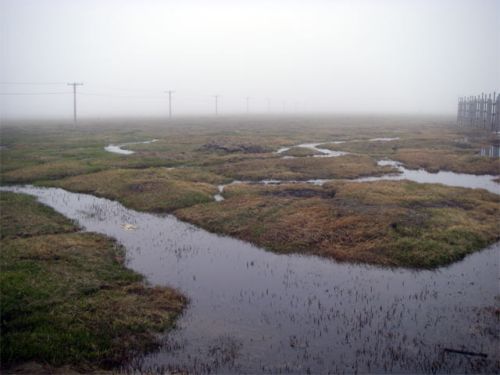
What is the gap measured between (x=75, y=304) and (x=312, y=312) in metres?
9.48

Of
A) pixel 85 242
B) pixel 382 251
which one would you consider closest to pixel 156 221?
pixel 85 242

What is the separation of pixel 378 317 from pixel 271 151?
52.3m

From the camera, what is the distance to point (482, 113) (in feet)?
363

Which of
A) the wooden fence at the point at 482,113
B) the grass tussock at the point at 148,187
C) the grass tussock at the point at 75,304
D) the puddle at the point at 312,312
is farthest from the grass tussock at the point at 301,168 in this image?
the wooden fence at the point at 482,113

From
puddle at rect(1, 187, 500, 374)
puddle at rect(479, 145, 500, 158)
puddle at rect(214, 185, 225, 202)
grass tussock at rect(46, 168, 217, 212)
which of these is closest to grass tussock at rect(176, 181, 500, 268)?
puddle at rect(214, 185, 225, 202)

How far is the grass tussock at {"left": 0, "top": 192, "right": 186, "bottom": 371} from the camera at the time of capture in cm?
1288

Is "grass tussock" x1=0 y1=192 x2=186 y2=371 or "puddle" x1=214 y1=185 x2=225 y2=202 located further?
"puddle" x1=214 y1=185 x2=225 y2=202

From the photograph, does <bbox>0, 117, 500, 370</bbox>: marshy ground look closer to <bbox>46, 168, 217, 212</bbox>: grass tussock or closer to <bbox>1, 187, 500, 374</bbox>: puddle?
<bbox>46, 168, 217, 212</bbox>: grass tussock

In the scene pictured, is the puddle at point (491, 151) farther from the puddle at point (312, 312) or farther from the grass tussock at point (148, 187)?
the puddle at point (312, 312)

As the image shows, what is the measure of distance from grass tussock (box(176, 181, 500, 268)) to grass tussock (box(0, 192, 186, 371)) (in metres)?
8.49

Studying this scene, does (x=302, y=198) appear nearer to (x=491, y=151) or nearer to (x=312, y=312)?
(x=312, y=312)

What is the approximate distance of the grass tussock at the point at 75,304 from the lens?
12.9m

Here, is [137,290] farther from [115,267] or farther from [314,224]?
[314,224]

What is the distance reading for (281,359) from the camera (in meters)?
12.8
